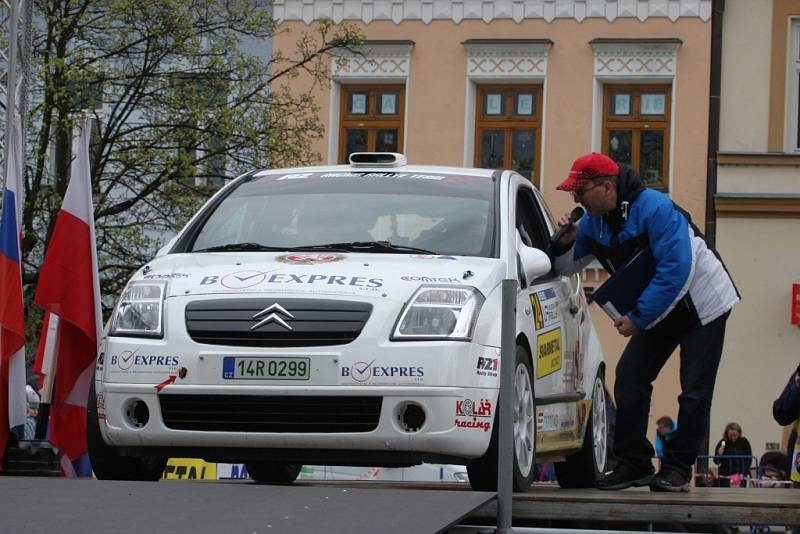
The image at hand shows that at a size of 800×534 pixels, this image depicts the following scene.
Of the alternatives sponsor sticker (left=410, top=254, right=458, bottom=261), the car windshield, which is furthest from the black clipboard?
sponsor sticker (left=410, top=254, right=458, bottom=261)

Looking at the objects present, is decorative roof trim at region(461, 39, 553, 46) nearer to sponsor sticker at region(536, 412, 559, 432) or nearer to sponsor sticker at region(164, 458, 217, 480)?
sponsor sticker at region(164, 458, 217, 480)

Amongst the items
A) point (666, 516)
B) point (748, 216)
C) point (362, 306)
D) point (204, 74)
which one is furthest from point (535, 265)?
point (748, 216)

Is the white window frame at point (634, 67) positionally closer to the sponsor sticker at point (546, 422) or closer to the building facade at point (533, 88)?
the building facade at point (533, 88)

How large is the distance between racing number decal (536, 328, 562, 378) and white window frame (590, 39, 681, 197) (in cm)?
1923

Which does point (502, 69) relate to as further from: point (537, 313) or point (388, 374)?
point (388, 374)

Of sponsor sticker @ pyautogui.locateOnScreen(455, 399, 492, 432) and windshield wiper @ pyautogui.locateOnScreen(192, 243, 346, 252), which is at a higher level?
windshield wiper @ pyautogui.locateOnScreen(192, 243, 346, 252)

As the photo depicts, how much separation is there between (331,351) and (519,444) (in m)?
1.05

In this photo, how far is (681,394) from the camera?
329 inches

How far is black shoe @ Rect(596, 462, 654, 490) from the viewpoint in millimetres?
8703

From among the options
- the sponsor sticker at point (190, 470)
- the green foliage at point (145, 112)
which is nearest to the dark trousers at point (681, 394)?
the sponsor sticker at point (190, 470)

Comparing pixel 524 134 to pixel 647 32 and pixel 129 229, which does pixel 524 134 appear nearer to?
pixel 647 32

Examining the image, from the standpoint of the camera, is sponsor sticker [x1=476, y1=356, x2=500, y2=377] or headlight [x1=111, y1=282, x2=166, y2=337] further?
headlight [x1=111, y1=282, x2=166, y2=337]

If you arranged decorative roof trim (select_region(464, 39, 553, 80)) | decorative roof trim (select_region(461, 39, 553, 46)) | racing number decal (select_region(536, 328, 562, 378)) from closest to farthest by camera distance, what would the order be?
racing number decal (select_region(536, 328, 562, 378))
decorative roof trim (select_region(461, 39, 553, 46))
decorative roof trim (select_region(464, 39, 553, 80))

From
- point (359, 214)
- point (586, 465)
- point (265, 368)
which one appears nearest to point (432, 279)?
point (265, 368)
